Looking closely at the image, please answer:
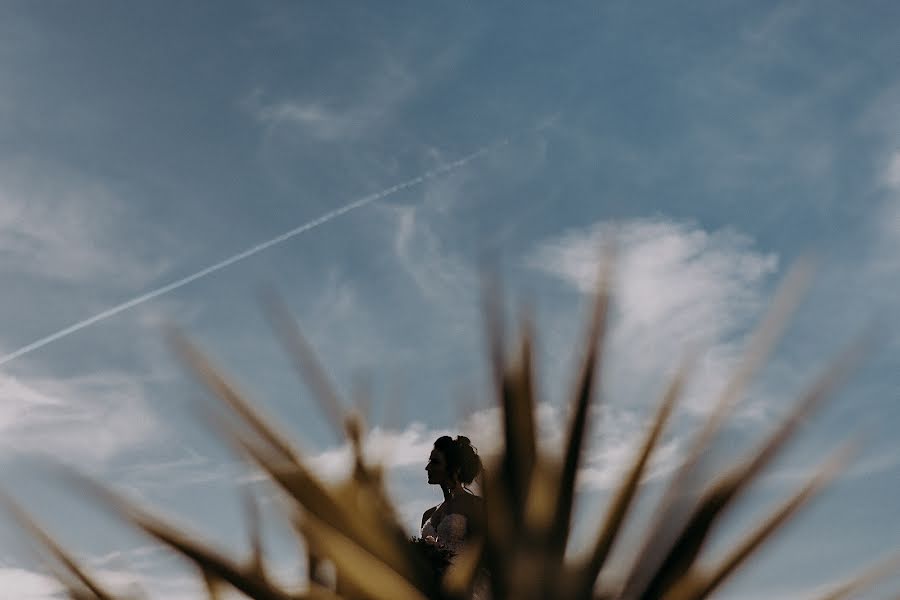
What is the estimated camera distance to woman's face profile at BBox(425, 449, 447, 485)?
207 inches

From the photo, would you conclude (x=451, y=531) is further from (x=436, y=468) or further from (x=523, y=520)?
(x=523, y=520)

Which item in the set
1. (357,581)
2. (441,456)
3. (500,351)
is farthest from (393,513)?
(441,456)

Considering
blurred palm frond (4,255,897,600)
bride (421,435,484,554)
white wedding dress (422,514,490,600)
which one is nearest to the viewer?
blurred palm frond (4,255,897,600)

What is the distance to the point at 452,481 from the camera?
17.4 ft

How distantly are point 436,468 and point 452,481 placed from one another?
135 millimetres

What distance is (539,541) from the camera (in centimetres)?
198

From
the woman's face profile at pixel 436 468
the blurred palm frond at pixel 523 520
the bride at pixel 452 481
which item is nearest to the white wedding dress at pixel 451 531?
the bride at pixel 452 481

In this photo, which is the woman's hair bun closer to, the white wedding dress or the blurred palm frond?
the white wedding dress

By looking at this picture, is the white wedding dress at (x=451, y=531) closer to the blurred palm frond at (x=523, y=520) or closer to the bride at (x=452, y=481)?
the bride at (x=452, y=481)

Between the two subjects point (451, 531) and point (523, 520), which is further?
point (451, 531)

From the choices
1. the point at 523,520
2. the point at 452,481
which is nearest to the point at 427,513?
the point at 452,481

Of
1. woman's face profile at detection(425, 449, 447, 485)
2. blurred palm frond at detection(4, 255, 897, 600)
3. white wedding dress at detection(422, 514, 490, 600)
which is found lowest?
blurred palm frond at detection(4, 255, 897, 600)

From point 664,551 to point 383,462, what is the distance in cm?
125

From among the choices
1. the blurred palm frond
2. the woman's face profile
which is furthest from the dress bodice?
the blurred palm frond
